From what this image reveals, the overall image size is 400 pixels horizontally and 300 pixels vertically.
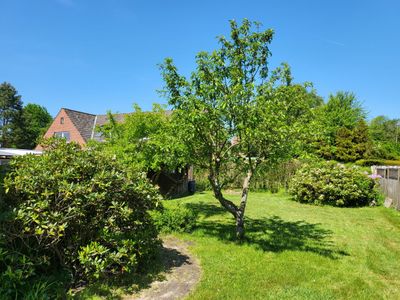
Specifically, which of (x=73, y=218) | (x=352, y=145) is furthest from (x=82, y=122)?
(x=73, y=218)

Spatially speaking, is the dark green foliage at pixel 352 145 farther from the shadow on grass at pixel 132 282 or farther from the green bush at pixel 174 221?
the shadow on grass at pixel 132 282

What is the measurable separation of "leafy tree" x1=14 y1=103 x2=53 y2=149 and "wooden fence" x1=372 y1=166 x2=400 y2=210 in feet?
118

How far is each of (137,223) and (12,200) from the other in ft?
5.80

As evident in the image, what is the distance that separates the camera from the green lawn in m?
4.04

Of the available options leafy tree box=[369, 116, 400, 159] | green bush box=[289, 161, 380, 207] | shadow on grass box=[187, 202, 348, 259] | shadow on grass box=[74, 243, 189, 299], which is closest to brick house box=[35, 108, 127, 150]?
green bush box=[289, 161, 380, 207]

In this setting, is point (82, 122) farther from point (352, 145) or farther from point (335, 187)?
point (352, 145)

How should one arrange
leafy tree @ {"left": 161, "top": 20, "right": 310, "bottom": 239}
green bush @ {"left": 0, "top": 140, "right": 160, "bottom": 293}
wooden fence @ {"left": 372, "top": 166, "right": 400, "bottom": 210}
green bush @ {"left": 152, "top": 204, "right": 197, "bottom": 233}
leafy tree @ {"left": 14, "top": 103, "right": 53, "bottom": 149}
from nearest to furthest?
green bush @ {"left": 0, "top": 140, "right": 160, "bottom": 293} < leafy tree @ {"left": 161, "top": 20, "right": 310, "bottom": 239} < green bush @ {"left": 152, "top": 204, "right": 197, "bottom": 233} < wooden fence @ {"left": 372, "top": 166, "right": 400, "bottom": 210} < leafy tree @ {"left": 14, "top": 103, "right": 53, "bottom": 149}

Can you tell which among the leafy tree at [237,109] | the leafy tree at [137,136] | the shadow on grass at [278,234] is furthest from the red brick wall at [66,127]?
the leafy tree at [237,109]

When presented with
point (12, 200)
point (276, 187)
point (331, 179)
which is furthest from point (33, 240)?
point (276, 187)

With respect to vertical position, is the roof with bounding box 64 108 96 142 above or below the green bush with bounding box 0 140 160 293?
above

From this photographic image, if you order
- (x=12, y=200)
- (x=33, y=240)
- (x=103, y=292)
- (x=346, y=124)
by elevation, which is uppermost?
(x=346, y=124)

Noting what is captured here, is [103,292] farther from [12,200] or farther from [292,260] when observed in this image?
[292,260]

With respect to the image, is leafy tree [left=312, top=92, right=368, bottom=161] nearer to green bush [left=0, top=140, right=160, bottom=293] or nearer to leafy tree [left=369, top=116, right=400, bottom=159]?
leafy tree [left=369, top=116, right=400, bottom=159]

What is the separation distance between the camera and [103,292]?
3.69m
